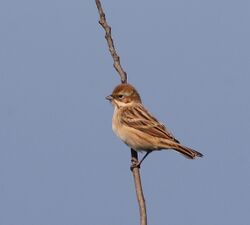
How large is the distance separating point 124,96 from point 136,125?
0.43m

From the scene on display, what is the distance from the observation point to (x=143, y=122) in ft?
27.2

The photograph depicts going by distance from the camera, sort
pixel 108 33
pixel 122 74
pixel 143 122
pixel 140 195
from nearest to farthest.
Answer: pixel 140 195
pixel 108 33
pixel 122 74
pixel 143 122

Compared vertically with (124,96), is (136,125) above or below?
below

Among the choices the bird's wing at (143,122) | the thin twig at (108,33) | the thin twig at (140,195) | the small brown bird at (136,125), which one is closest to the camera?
the thin twig at (140,195)

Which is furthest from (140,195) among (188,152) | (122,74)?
(188,152)

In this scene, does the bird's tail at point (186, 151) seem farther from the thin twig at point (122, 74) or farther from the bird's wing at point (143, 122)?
the thin twig at point (122, 74)

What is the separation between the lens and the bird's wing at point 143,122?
319 inches

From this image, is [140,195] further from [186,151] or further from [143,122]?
[143,122]

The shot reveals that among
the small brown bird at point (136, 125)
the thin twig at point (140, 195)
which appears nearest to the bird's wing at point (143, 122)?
the small brown bird at point (136, 125)

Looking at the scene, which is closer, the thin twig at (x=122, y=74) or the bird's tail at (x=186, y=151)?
the thin twig at (x=122, y=74)

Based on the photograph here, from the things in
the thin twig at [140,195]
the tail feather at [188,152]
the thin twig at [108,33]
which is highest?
the thin twig at [108,33]

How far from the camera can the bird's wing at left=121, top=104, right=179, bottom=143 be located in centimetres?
809

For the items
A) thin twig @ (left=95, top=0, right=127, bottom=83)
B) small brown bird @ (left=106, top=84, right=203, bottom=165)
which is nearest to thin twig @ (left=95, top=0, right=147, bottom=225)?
thin twig @ (left=95, top=0, right=127, bottom=83)

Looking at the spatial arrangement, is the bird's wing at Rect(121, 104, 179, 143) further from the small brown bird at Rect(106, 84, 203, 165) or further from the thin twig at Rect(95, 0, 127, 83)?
the thin twig at Rect(95, 0, 127, 83)
